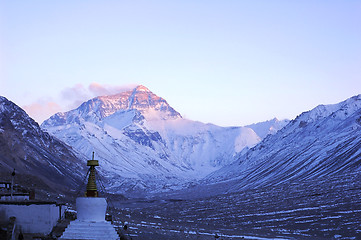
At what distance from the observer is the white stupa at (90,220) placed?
27906mm

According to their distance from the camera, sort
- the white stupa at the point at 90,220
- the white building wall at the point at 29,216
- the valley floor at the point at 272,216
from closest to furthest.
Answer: the white stupa at the point at 90,220, the white building wall at the point at 29,216, the valley floor at the point at 272,216

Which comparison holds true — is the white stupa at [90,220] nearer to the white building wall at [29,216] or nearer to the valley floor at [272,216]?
the white building wall at [29,216]

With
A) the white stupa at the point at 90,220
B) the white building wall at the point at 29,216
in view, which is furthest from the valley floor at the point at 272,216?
the white stupa at the point at 90,220

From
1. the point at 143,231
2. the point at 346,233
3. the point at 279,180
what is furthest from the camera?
the point at 279,180

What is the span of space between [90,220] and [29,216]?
6.35 m

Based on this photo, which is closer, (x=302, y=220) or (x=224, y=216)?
(x=302, y=220)

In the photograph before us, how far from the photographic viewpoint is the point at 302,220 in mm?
104312

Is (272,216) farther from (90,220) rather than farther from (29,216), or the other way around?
(90,220)

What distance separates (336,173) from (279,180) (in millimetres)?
25997

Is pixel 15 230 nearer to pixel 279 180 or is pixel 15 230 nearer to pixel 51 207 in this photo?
pixel 51 207

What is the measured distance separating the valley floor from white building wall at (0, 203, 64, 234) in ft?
87.2

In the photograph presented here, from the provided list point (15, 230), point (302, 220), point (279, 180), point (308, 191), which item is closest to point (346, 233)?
point (302, 220)

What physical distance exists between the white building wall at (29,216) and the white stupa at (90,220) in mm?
5437

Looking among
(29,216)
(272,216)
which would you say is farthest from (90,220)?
(272,216)
